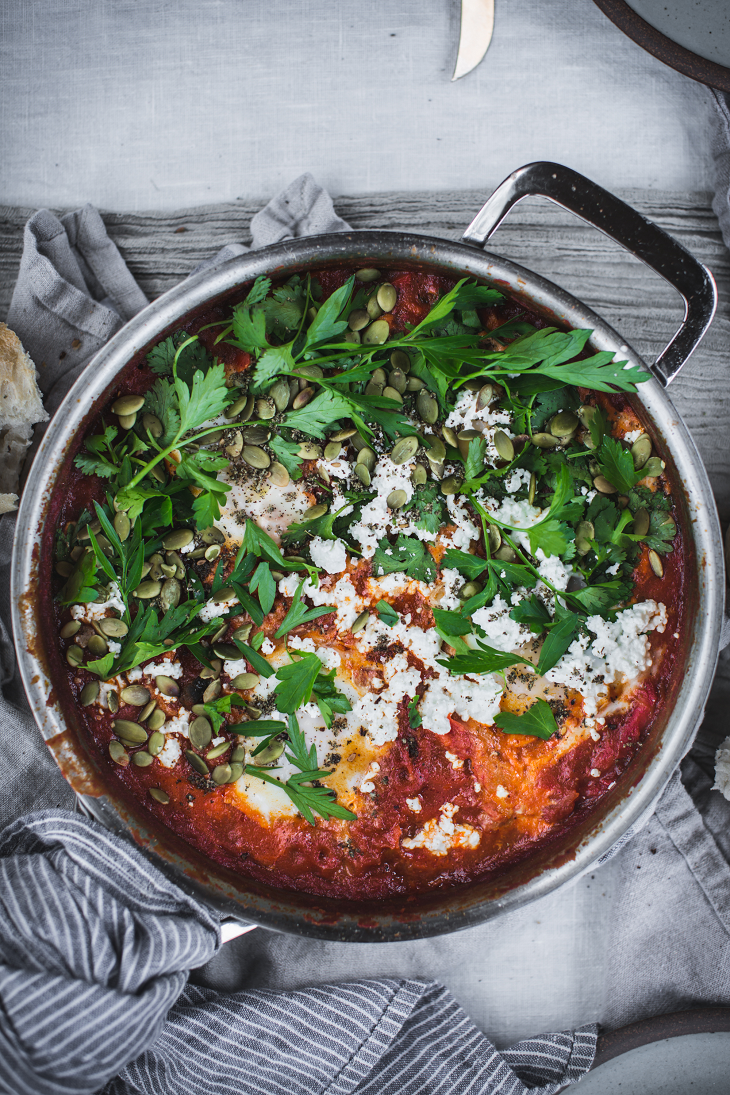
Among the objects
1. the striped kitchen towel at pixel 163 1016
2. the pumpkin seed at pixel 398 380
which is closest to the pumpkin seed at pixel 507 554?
the pumpkin seed at pixel 398 380

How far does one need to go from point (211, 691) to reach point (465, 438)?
924 millimetres

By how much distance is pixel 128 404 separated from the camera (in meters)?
1.84

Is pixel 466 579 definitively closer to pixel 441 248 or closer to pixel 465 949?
pixel 441 248

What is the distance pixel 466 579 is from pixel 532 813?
649 millimetres

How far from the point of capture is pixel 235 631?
1924 mm

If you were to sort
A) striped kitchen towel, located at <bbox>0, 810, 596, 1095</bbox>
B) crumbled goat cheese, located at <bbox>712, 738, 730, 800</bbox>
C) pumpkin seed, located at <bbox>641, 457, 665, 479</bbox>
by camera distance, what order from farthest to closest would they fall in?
1. crumbled goat cheese, located at <bbox>712, 738, 730, 800</bbox>
2. pumpkin seed, located at <bbox>641, 457, 665, 479</bbox>
3. striped kitchen towel, located at <bbox>0, 810, 596, 1095</bbox>

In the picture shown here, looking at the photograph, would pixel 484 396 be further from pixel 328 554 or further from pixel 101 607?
pixel 101 607

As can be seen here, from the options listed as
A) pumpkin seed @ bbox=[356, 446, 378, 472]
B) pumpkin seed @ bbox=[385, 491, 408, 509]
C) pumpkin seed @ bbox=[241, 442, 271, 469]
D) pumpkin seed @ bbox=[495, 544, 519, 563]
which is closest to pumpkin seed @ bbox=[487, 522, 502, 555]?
pumpkin seed @ bbox=[495, 544, 519, 563]

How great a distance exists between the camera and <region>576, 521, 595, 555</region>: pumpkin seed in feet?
6.19

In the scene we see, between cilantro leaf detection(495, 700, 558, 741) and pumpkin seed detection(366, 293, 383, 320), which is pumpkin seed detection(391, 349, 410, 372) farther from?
cilantro leaf detection(495, 700, 558, 741)

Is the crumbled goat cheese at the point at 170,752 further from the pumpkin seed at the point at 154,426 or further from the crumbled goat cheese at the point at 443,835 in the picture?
the pumpkin seed at the point at 154,426

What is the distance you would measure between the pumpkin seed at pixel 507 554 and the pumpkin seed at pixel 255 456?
2.12ft

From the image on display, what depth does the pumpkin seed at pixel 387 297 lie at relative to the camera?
6.16ft

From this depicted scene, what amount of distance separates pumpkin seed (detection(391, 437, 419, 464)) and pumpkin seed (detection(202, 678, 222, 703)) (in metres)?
0.74
